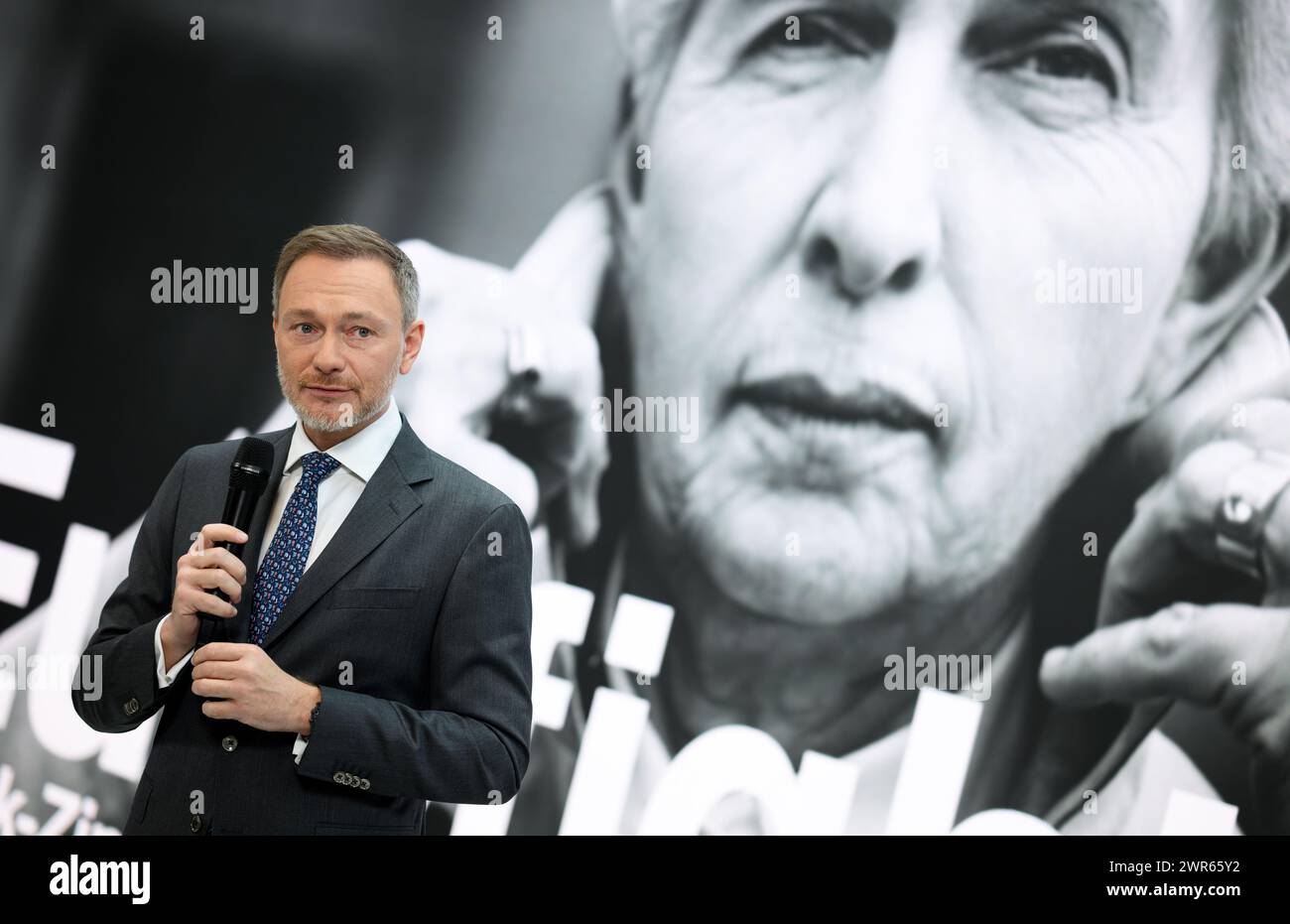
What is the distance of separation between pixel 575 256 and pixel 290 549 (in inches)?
96.7

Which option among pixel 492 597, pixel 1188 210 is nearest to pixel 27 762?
pixel 492 597

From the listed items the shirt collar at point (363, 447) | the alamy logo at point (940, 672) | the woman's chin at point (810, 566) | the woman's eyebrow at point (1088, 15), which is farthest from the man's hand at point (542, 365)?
the shirt collar at point (363, 447)

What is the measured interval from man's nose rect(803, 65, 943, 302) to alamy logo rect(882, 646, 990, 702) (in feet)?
3.74

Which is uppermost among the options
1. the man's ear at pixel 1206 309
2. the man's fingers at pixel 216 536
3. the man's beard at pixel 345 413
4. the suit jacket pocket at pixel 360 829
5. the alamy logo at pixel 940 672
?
the man's ear at pixel 1206 309

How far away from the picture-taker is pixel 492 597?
4.52 ft

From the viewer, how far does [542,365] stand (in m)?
3.67

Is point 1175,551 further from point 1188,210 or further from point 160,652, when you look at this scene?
point 160,652

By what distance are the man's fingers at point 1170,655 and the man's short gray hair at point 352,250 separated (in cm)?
272

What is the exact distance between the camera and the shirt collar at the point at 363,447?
144cm

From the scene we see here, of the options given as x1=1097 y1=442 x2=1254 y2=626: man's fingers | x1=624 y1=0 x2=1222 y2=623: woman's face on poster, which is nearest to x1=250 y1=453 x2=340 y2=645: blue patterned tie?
x1=624 y1=0 x2=1222 y2=623: woman's face on poster

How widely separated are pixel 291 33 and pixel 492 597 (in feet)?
10.0

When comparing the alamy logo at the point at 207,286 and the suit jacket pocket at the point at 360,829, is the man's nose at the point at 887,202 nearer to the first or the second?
the alamy logo at the point at 207,286
